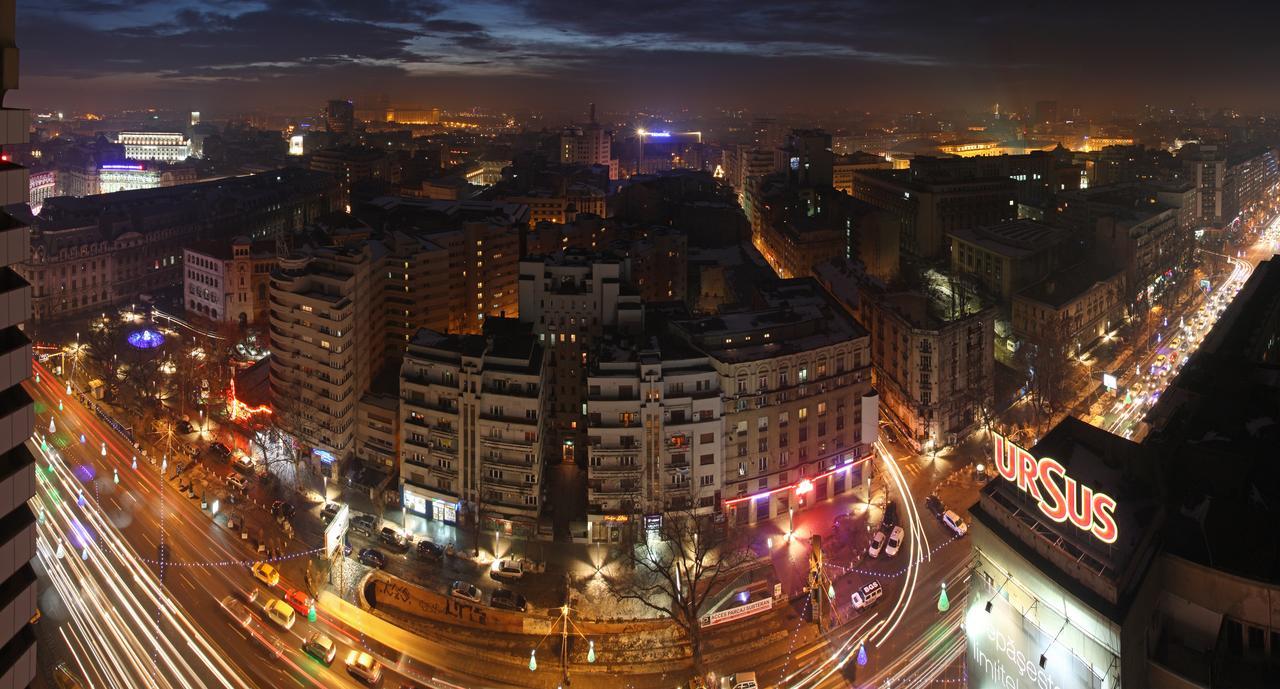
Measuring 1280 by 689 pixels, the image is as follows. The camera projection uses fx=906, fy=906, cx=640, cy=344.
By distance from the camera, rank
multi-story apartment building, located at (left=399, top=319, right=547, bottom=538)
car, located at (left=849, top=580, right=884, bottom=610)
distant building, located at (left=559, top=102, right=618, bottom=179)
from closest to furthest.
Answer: car, located at (left=849, top=580, right=884, bottom=610) < multi-story apartment building, located at (left=399, top=319, right=547, bottom=538) < distant building, located at (left=559, top=102, right=618, bottom=179)

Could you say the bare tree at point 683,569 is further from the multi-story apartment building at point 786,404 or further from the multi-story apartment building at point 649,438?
the multi-story apartment building at point 786,404

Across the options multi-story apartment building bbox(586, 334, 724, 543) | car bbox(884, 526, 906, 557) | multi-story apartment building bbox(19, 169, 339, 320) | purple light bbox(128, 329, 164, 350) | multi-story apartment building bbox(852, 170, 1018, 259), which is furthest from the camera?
multi-story apartment building bbox(852, 170, 1018, 259)

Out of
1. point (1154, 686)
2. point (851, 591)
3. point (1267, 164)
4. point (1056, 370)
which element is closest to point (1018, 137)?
point (1267, 164)

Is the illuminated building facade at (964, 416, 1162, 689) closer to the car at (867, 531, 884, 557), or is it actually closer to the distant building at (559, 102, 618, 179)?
the car at (867, 531, 884, 557)

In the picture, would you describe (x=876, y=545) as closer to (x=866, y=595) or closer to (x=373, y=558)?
(x=866, y=595)

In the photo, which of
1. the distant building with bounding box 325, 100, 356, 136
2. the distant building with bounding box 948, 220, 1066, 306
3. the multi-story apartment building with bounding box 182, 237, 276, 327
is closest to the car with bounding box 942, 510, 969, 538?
the distant building with bounding box 948, 220, 1066, 306

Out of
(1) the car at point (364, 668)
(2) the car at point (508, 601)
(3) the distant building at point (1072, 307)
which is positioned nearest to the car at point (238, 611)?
(1) the car at point (364, 668)

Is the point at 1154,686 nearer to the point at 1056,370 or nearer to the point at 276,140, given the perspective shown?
the point at 1056,370
